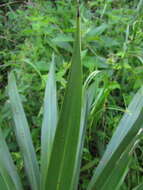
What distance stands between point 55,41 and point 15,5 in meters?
1.27

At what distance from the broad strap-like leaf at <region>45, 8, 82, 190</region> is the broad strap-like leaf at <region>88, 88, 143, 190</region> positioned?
167mm

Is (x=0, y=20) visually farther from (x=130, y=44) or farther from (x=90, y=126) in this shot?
(x=90, y=126)

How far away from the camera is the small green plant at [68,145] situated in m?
0.63

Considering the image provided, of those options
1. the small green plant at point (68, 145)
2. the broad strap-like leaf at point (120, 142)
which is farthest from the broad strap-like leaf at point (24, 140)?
the broad strap-like leaf at point (120, 142)

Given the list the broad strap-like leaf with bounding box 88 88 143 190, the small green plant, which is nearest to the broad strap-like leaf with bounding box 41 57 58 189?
the small green plant

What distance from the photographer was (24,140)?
0.99m

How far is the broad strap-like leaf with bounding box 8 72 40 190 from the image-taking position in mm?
951

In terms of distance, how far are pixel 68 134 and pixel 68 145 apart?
1.1 inches

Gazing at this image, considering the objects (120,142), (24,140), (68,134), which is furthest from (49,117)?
(68,134)

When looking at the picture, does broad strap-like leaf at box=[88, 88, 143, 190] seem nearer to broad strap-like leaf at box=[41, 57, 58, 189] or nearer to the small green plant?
the small green plant

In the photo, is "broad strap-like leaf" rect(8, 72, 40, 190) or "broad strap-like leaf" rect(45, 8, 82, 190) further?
"broad strap-like leaf" rect(8, 72, 40, 190)

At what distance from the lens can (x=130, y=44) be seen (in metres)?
1.34

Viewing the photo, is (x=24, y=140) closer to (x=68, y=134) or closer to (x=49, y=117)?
(x=49, y=117)

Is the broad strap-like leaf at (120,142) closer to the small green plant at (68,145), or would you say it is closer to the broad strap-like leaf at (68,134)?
the small green plant at (68,145)
